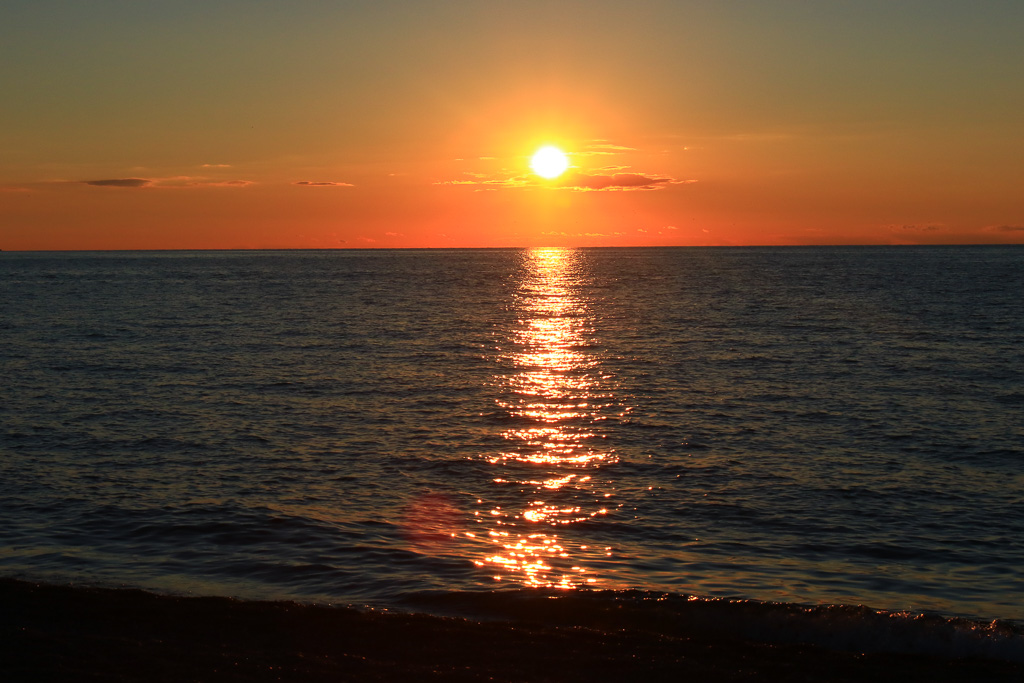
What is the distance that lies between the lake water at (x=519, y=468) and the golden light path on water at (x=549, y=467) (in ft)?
0.24

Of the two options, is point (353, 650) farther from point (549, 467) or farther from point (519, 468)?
point (549, 467)

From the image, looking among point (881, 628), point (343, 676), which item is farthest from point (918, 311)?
point (343, 676)

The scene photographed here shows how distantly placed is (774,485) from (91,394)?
20.8 metres

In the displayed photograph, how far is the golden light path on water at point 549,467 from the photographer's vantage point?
533 inches

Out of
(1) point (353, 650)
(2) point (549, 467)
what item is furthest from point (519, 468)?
(1) point (353, 650)

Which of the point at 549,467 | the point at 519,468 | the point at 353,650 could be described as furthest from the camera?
the point at 549,467

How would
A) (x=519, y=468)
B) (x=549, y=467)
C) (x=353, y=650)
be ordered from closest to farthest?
(x=353, y=650), (x=519, y=468), (x=549, y=467)

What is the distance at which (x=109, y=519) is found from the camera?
15.1m

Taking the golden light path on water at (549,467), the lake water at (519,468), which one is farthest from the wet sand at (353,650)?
the golden light path on water at (549,467)

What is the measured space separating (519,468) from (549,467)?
675mm

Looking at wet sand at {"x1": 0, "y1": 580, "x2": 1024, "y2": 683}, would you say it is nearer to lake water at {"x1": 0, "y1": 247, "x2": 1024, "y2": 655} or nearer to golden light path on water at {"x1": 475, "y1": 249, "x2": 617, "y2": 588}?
lake water at {"x1": 0, "y1": 247, "x2": 1024, "y2": 655}

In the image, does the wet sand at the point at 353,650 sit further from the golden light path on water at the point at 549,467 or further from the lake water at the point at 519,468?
the golden light path on water at the point at 549,467

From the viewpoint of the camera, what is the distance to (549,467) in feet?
64.2

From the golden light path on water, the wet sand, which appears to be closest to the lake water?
the golden light path on water
